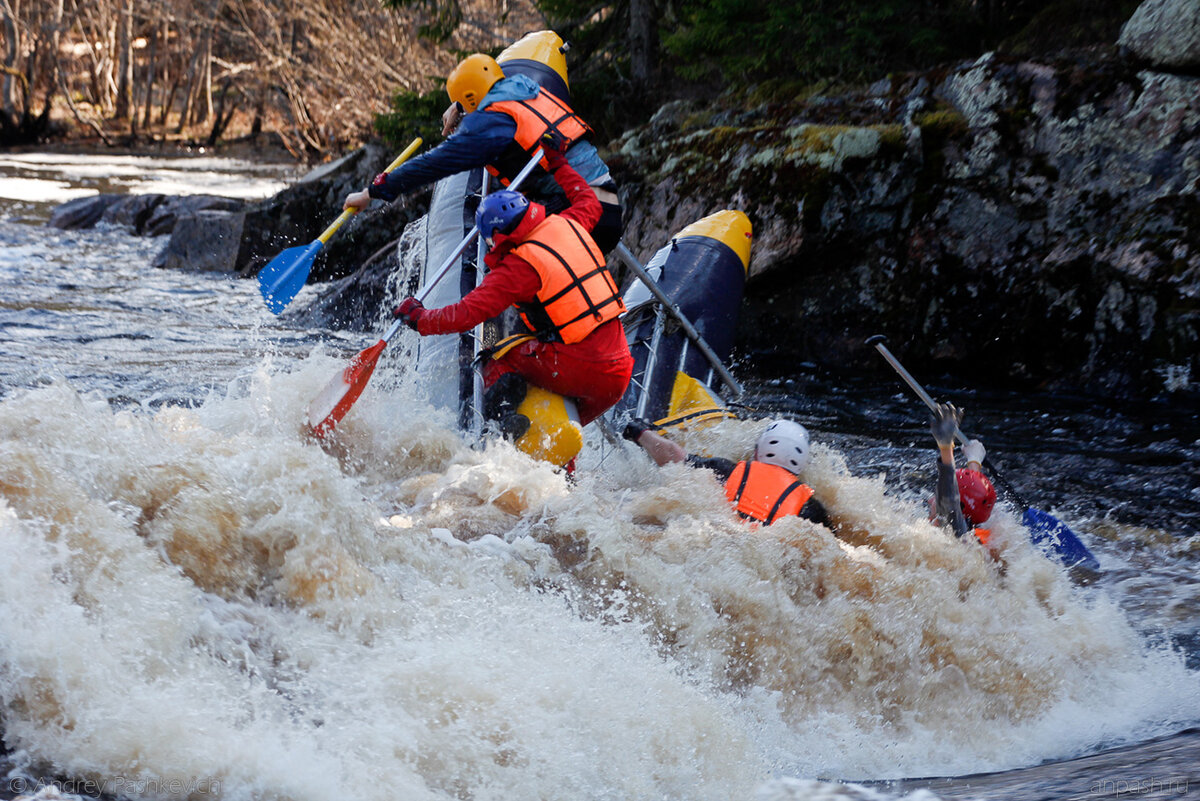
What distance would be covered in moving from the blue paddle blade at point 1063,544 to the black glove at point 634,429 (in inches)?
72.8

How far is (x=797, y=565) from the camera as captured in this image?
12.0ft

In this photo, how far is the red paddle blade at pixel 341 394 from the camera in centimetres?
432

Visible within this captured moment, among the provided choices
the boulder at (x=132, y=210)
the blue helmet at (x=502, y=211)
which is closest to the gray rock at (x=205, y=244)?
the boulder at (x=132, y=210)

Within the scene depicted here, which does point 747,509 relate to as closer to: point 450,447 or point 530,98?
point 450,447

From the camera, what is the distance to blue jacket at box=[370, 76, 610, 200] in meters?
4.79

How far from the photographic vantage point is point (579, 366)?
4.41 metres

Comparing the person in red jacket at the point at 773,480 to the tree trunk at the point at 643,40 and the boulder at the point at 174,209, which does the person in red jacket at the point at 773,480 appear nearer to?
the tree trunk at the point at 643,40

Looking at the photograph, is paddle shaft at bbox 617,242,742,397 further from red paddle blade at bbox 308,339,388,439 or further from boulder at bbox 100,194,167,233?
boulder at bbox 100,194,167,233

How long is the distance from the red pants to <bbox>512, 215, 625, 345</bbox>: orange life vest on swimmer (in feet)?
0.19

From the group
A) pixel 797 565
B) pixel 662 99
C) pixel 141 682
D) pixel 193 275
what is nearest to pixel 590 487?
pixel 797 565

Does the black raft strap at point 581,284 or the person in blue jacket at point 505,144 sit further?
the person in blue jacket at point 505,144

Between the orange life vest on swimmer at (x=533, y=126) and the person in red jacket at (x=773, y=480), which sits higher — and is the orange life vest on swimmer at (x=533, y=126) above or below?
above

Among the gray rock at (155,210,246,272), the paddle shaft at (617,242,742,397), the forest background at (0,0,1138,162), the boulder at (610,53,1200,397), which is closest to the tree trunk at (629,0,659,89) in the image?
the forest background at (0,0,1138,162)

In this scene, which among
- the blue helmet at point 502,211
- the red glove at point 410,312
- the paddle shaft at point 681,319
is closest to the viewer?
the red glove at point 410,312
